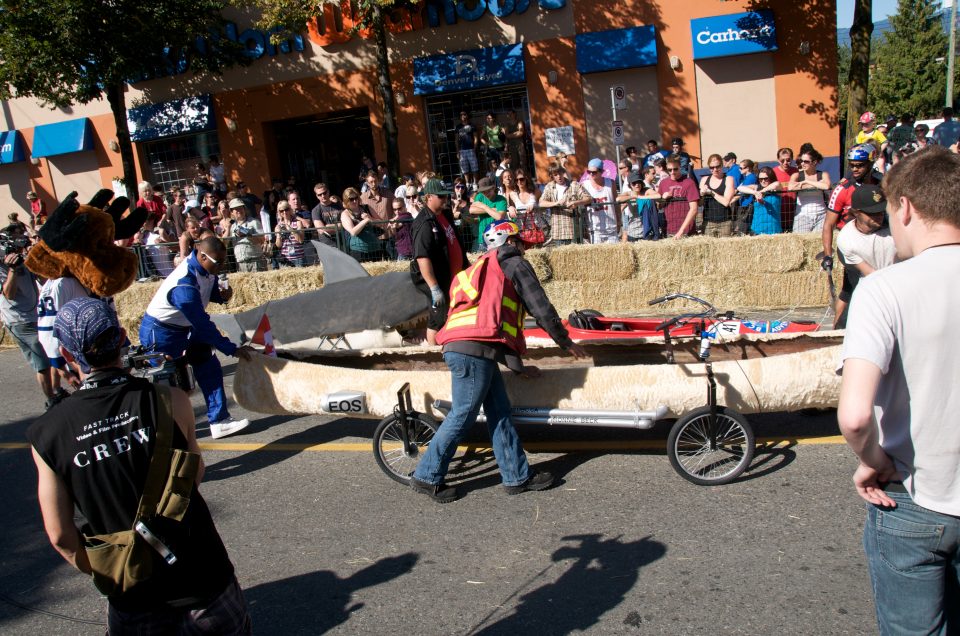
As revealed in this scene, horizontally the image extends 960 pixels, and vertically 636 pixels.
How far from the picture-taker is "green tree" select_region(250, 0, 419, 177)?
52.9 ft

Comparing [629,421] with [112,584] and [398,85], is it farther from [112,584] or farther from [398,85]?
[398,85]

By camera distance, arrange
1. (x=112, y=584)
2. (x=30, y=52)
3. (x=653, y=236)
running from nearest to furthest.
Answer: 1. (x=112, y=584)
2. (x=653, y=236)
3. (x=30, y=52)

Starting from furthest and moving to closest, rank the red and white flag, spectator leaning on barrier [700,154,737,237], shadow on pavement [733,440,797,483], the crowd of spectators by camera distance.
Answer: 1. spectator leaning on barrier [700,154,737,237]
2. the crowd of spectators
3. the red and white flag
4. shadow on pavement [733,440,797,483]

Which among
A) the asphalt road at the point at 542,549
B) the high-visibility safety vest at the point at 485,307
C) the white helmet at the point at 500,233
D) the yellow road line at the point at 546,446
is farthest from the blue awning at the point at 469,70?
the high-visibility safety vest at the point at 485,307

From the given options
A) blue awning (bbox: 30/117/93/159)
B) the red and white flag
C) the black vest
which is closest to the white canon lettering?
the black vest

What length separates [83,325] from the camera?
8.48ft

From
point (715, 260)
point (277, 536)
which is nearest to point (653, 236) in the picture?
point (715, 260)

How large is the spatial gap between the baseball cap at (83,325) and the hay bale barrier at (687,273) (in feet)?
25.0

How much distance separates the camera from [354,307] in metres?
7.04

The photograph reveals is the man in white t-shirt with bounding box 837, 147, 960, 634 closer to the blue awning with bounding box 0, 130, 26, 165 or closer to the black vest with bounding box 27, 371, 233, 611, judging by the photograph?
the black vest with bounding box 27, 371, 233, 611

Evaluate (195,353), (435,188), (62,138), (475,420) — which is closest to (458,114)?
(62,138)

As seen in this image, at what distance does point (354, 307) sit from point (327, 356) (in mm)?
556

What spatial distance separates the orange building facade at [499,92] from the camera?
53.4ft

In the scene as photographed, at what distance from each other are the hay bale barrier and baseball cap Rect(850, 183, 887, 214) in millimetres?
4454
